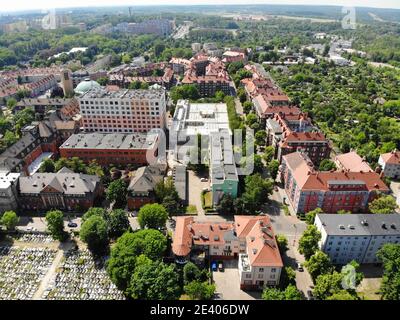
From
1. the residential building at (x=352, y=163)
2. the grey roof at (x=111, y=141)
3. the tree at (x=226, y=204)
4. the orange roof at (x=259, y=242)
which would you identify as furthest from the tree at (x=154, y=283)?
the residential building at (x=352, y=163)

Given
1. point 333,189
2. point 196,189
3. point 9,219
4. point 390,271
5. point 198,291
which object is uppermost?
point 333,189

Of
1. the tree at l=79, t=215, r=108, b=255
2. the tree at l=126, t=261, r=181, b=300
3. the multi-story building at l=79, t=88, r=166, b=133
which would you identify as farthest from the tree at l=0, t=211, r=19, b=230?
the multi-story building at l=79, t=88, r=166, b=133

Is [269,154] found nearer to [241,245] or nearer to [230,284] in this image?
[241,245]

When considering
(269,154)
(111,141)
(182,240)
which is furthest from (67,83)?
(182,240)

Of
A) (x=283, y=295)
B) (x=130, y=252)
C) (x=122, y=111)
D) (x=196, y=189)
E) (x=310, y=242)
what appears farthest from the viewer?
(x=122, y=111)

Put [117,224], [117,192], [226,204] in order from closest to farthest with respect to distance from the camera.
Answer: [117,224], [226,204], [117,192]

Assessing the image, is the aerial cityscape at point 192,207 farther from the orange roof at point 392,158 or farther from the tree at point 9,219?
the orange roof at point 392,158

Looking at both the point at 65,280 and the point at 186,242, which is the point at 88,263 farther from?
the point at 186,242
